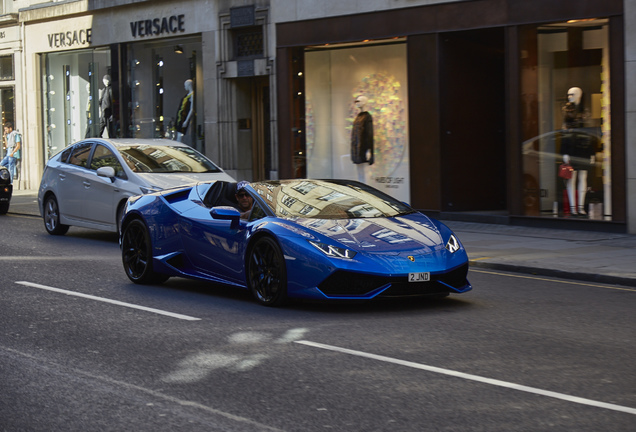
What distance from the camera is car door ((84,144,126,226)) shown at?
1586cm

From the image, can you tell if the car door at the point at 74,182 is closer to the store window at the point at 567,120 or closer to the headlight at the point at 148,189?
the headlight at the point at 148,189

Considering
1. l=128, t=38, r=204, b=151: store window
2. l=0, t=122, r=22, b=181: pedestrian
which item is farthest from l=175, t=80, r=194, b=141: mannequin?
l=0, t=122, r=22, b=181: pedestrian

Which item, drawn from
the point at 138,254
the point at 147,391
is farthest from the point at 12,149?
the point at 147,391

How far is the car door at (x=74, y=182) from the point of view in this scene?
16703mm

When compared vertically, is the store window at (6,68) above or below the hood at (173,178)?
above

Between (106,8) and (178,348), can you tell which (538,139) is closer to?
(178,348)

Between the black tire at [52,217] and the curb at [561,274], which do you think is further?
the black tire at [52,217]

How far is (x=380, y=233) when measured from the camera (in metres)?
9.45

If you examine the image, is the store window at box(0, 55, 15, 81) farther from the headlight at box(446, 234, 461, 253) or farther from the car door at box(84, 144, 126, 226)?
the headlight at box(446, 234, 461, 253)

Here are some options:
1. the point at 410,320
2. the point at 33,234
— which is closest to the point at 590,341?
the point at 410,320

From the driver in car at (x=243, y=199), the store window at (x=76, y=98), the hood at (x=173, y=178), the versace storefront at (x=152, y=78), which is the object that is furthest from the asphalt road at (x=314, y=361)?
the store window at (x=76, y=98)

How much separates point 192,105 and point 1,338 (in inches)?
718

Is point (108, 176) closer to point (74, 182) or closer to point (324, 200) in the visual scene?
point (74, 182)

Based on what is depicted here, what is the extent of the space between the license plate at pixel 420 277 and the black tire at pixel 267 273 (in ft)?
3.78
